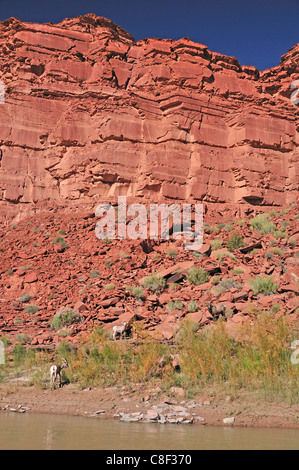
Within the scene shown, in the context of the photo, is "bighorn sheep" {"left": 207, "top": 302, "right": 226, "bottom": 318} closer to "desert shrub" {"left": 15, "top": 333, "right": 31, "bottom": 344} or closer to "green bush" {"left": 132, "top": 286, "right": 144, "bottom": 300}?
"green bush" {"left": 132, "top": 286, "right": 144, "bottom": 300}

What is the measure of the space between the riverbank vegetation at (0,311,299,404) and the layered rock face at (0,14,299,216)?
1980 centimetres

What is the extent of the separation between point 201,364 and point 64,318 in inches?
280

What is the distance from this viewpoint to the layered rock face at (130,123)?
101 ft

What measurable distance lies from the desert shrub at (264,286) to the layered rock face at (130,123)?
16192 millimetres

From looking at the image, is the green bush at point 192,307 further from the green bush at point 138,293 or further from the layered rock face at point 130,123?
the layered rock face at point 130,123

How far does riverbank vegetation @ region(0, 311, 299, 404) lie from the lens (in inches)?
348

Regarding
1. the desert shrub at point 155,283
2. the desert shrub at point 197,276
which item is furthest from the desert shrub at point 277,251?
the desert shrub at point 155,283

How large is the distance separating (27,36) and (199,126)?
1463 cm

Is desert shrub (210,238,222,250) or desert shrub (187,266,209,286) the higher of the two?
desert shrub (210,238,222,250)

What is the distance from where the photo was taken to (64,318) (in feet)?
50.2

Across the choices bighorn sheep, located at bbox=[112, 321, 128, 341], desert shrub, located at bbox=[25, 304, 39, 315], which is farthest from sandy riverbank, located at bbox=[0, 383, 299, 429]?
desert shrub, located at bbox=[25, 304, 39, 315]

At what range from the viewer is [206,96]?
35.2 meters

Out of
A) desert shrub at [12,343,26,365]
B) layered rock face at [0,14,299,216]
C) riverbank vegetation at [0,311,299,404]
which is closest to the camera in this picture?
riverbank vegetation at [0,311,299,404]
